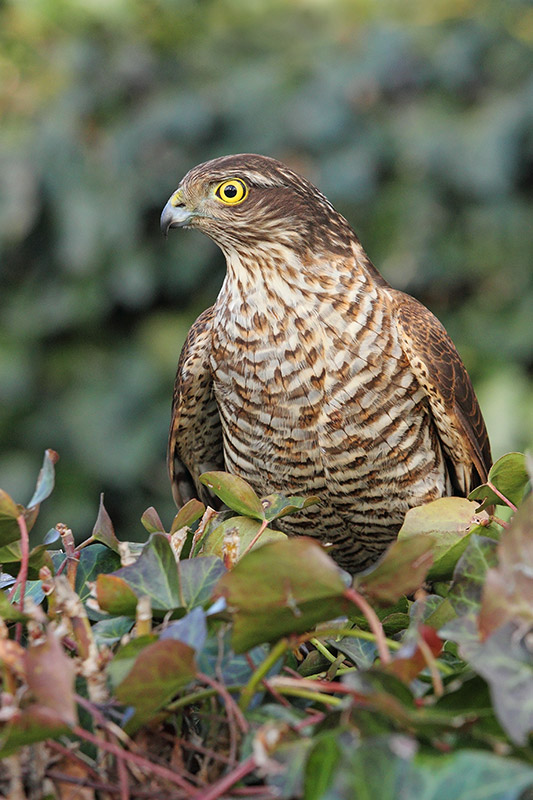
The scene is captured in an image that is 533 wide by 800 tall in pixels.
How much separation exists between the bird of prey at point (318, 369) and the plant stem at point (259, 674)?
1.46m

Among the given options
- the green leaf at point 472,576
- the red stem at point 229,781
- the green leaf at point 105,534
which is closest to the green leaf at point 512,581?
the green leaf at point 472,576

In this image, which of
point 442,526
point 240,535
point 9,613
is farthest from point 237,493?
point 9,613

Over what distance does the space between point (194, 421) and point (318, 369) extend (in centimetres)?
60

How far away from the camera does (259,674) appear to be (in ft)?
3.15

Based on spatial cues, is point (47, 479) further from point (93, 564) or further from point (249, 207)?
point (249, 207)

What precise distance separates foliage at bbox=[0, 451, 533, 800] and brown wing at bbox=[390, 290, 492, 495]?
52.8 inches

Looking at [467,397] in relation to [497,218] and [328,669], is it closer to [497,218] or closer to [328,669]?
[328,669]

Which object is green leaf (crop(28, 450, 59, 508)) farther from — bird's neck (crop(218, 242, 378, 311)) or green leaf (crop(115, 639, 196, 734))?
bird's neck (crop(218, 242, 378, 311))

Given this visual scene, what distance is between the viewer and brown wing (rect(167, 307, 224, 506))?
2766 millimetres

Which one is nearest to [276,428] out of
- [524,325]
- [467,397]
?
[467,397]

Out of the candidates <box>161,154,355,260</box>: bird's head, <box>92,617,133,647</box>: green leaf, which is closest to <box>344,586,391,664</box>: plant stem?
<box>92,617,133,647</box>: green leaf

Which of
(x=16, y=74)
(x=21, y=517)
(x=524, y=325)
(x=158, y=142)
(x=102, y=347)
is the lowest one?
(x=102, y=347)

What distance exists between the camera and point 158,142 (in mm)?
5406

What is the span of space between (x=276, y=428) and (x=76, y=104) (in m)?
3.67
